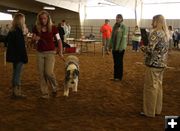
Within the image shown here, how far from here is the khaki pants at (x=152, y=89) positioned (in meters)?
5.46

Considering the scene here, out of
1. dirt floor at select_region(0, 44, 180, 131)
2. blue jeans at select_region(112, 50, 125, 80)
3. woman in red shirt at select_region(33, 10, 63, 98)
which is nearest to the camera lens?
dirt floor at select_region(0, 44, 180, 131)

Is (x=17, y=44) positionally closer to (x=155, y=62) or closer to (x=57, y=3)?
(x=155, y=62)

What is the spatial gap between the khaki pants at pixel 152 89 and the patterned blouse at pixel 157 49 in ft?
0.37

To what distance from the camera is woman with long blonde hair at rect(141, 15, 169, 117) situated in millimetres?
5353

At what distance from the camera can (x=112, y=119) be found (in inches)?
212

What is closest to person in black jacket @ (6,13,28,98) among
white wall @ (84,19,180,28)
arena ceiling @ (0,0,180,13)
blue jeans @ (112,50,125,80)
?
blue jeans @ (112,50,125,80)

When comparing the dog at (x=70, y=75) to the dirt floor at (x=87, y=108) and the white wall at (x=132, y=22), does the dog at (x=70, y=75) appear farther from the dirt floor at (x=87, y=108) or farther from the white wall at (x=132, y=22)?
the white wall at (x=132, y=22)

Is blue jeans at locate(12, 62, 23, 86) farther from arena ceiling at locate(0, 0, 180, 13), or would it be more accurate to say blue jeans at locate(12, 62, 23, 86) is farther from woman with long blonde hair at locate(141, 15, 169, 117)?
arena ceiling at locate(0, 0, 180, 13)

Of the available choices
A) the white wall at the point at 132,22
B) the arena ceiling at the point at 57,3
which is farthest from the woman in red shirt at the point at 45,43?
the white wall at the point at 132,22

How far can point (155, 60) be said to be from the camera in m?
5.41

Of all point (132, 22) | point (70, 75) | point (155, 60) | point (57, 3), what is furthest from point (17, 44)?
point (132, 22)

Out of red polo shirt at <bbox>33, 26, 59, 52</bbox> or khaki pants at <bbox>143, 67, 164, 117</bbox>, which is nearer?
khaki pants at <bbox>143, 67, 164, 117</bbox>

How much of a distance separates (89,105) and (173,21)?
26.5m

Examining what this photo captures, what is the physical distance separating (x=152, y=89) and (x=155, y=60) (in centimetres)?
49
